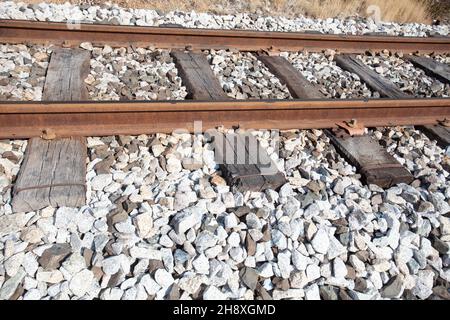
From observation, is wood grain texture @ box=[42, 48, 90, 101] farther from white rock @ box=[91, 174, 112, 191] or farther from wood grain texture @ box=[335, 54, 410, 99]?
wood grain texture @ box=[335, 54, 410, 99]

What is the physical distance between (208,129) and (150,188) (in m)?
0.91

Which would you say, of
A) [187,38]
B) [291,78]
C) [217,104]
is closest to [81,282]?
[217,104]

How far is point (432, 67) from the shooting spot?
5914 millimetres

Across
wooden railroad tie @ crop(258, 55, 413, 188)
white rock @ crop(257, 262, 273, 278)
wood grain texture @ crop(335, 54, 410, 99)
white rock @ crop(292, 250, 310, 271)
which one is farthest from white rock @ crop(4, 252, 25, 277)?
wood grain texture @ crop(335, 54, 410, 99)

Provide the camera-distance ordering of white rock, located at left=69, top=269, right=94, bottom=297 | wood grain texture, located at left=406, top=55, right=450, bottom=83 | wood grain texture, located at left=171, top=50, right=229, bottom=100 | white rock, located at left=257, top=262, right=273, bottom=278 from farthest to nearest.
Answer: wood grain texture, located at left=406, top=55, right=450, bottom=83
wood grain texture, located at left=171, top=50, right=229, bottom=100
white rock, located at left=257, top=262, right=273, bottom=278
white rock, located at left=69, top=269, right=94, bottom=297

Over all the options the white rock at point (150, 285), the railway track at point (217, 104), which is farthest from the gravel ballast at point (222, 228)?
the railway track at point (217, 104)

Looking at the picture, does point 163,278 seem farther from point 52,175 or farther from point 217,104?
point 217,104

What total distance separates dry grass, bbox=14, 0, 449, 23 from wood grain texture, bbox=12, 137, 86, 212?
4.23 m

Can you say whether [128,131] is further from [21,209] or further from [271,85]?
[271,85]

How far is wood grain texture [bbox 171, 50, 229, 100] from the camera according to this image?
4.21m

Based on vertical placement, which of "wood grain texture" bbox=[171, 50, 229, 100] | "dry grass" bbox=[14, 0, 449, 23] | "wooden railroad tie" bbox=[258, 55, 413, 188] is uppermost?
"wooden railroad tie" bbox=[258, 55, 413, 188]

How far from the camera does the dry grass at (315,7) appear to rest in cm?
710

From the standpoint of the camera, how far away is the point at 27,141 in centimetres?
322

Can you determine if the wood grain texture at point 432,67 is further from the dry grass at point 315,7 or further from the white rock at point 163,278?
the white rock at point 163,278
